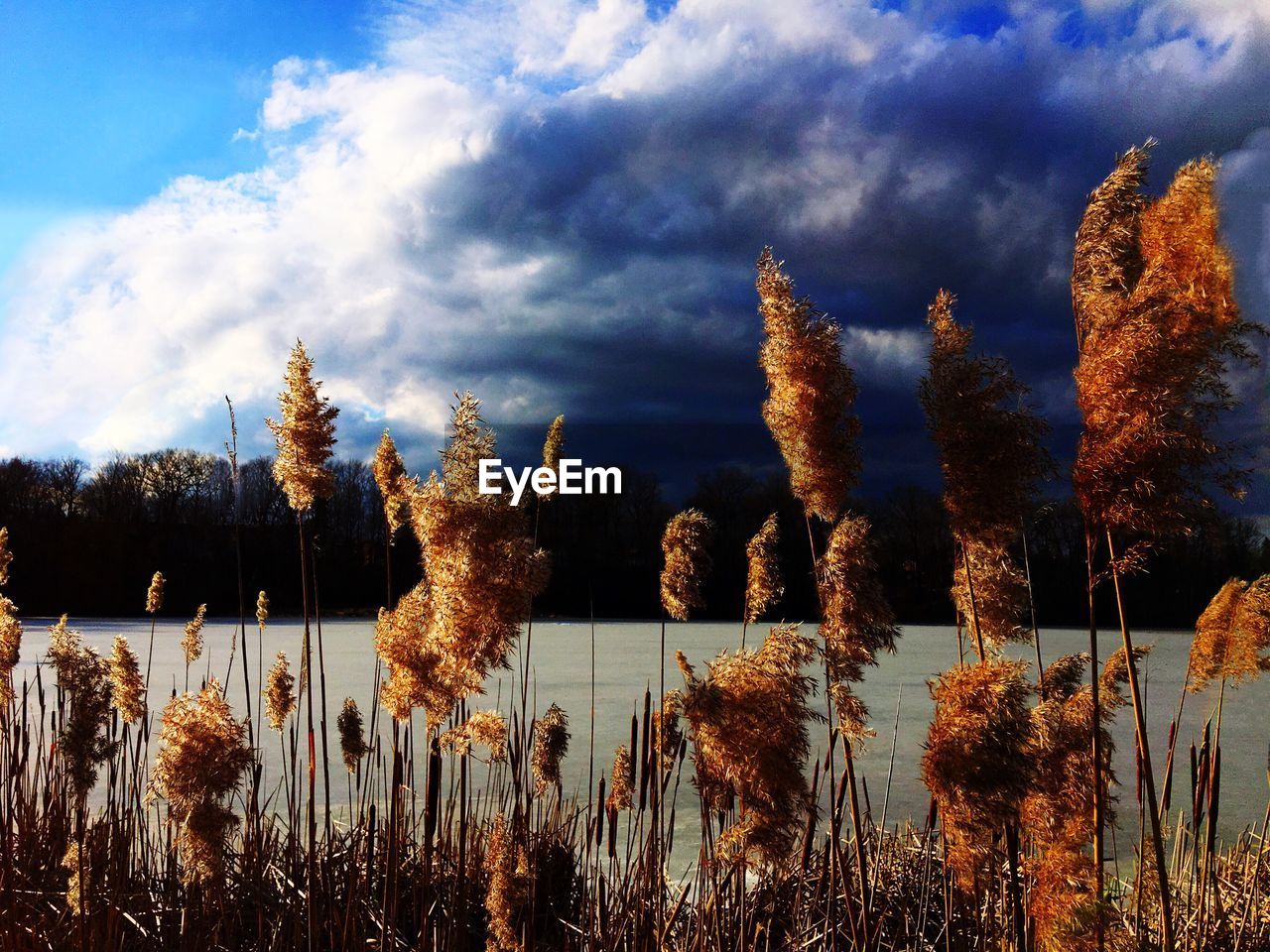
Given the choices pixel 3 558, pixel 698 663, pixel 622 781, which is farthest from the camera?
pixel 698 663

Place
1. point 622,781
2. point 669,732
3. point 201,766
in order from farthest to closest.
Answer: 1. point 669,732
2. point 622,781
3. point 201,766

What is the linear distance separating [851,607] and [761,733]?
0.41 metres

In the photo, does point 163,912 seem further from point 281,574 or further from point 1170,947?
point 281,574

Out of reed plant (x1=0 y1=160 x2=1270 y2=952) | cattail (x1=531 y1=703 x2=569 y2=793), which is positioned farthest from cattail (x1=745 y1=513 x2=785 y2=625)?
cattail (x1=531 y1=703 x2=569 y2=793)

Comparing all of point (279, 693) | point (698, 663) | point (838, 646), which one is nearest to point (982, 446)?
point (838, 646)

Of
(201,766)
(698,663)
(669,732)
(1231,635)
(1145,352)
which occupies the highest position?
(1145,352)

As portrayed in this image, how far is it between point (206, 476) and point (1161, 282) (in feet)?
141

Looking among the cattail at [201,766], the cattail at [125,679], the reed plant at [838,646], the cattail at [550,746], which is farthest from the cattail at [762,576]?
the cattail at [125,679]

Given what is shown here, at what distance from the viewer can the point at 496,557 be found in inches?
78.0

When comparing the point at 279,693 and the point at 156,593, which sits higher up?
the point at 156,593

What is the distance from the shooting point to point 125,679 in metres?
2.88

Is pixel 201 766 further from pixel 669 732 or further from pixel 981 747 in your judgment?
pixel 981 747

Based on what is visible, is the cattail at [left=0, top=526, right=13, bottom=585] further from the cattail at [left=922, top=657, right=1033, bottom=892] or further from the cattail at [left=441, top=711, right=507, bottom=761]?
the cattail at [left=922, top=657, right=1033, bottom=892]

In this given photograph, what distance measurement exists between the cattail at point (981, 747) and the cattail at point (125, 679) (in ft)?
7.62
